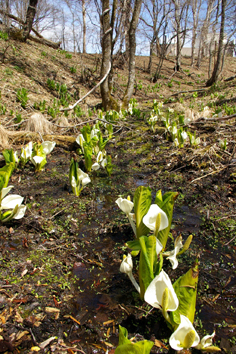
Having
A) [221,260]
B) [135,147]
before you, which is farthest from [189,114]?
[221,260]

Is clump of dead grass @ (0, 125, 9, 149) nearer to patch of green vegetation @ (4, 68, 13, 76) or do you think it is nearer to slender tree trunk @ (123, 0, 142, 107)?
slender tree trunk @ (123, 0, 142, 107)

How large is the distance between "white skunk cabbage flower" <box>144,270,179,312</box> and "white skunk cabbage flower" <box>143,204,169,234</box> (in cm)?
32

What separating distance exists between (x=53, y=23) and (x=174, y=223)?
104 feet

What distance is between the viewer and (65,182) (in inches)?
117

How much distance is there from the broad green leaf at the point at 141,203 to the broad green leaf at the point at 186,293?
22.1 inches

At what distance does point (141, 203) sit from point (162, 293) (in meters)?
0.61

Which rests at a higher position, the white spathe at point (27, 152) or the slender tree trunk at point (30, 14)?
the slender tree trunk at point (30, 14)

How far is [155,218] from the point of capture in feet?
4.14

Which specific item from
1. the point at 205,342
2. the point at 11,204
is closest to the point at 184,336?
the point at 205,342

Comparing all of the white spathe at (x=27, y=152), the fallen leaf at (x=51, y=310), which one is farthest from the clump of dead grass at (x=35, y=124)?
the fallen leaf at (x=51, y=310)

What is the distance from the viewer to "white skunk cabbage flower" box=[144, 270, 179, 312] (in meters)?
0.97

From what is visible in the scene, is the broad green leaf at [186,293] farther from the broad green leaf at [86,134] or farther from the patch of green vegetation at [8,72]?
the patch of green vegetation at [8,72]

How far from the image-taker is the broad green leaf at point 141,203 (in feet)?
4.90

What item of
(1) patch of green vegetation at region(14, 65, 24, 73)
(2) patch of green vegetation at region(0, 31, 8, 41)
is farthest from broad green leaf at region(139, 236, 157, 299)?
(2) patch of green vegetation at region(0, 31, 8, 41)
